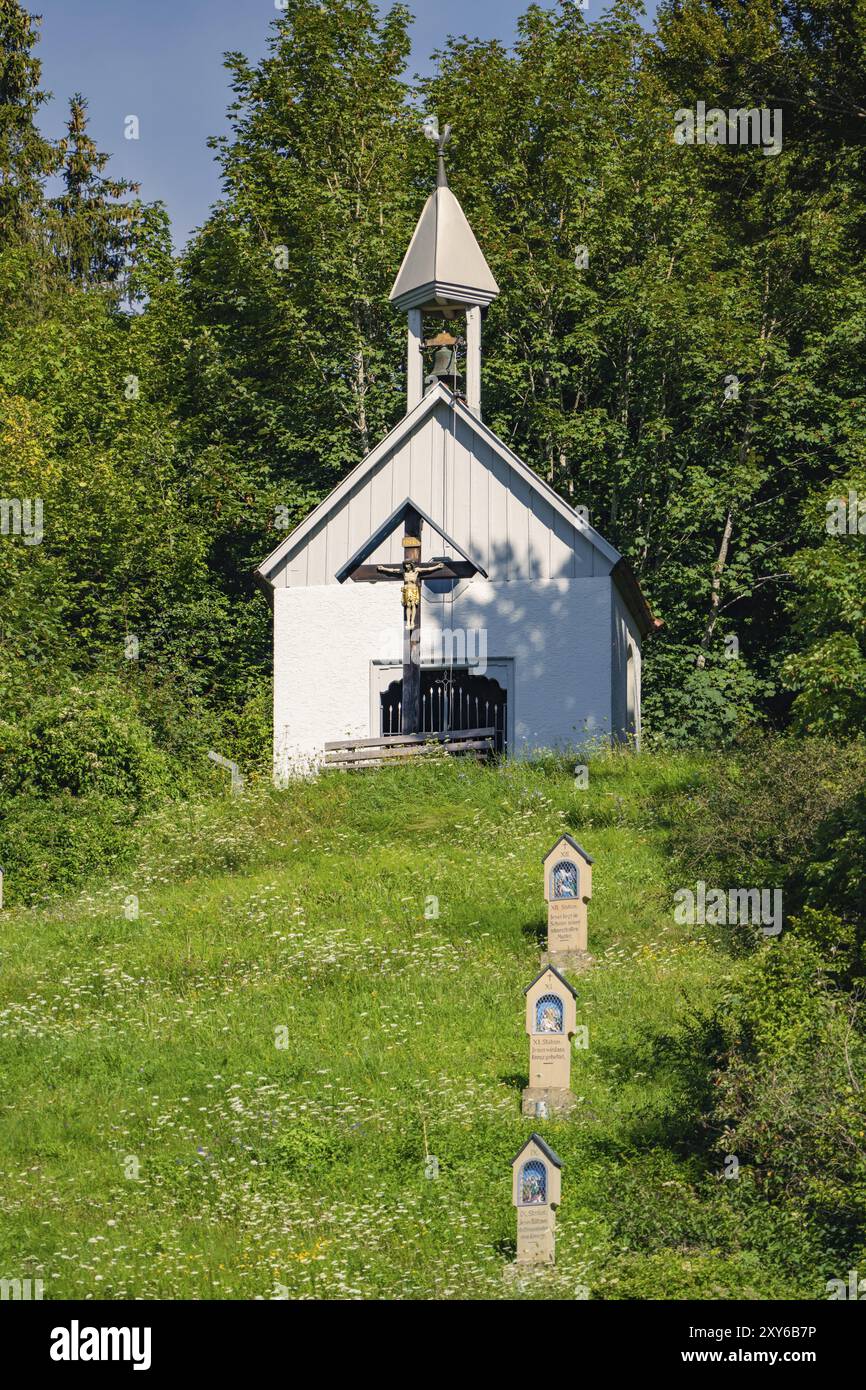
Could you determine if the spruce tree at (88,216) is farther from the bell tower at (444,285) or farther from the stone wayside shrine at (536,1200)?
the stone wayside shrine at (536,1200)

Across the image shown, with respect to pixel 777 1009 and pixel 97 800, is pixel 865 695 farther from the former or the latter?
pixel 97 800

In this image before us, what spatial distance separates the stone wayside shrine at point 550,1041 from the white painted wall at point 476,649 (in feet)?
39.8

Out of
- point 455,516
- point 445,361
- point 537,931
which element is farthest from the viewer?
point 445,361

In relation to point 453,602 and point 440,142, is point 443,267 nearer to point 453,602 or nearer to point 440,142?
point 440,142

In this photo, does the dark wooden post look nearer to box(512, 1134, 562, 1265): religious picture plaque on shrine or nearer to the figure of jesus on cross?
the figure of jesus on cross

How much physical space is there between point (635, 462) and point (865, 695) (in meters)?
17.4

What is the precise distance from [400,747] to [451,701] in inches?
111

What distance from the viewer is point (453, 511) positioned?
27.0 m

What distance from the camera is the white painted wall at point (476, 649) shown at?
1028 inches

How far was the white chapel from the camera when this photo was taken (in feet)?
85.9

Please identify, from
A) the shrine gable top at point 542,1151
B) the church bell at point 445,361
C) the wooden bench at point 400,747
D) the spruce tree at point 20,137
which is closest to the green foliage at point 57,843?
the wooden bench at point 400,747

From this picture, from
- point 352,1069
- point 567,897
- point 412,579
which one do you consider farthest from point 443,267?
point 352,1069

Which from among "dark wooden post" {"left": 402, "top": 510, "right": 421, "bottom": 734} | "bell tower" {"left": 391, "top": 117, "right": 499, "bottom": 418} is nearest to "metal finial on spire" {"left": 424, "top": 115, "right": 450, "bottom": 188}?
"bell tower" {"left": 391, "top": 117, "right": 499, "bottom": 418}

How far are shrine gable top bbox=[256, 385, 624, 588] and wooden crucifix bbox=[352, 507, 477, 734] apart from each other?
58.6 inches
